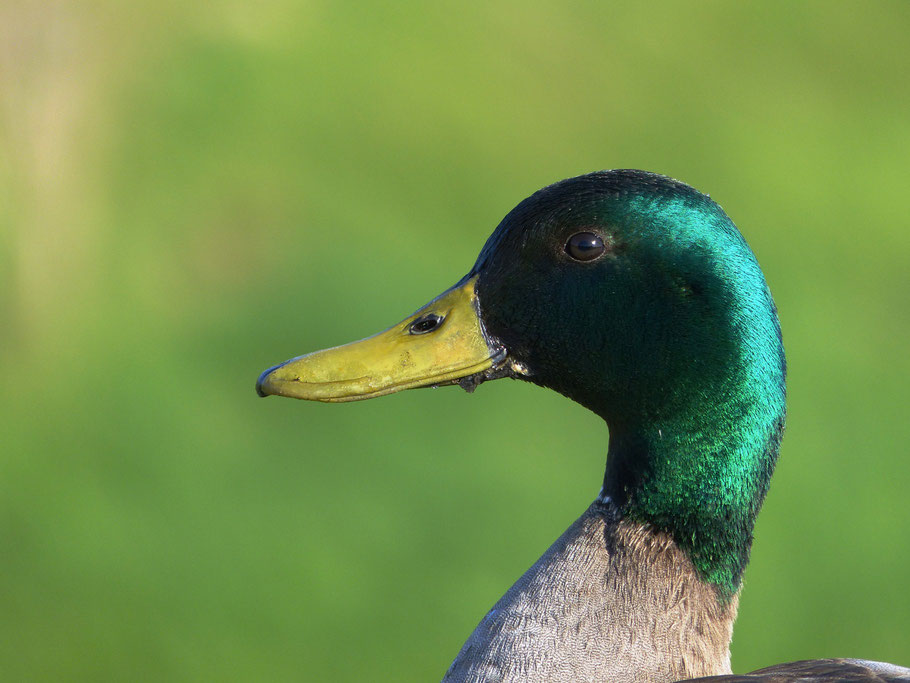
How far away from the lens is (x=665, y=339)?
4.26ft

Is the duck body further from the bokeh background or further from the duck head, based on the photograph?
the bokeh background

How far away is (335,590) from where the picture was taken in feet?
10.2

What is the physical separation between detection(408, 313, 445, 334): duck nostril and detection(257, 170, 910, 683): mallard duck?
0.14ft

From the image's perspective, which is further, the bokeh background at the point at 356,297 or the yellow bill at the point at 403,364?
the bokeh background at the point at 356,297

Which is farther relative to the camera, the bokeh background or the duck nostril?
the bokeh background

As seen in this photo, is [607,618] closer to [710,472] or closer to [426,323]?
[710,472]

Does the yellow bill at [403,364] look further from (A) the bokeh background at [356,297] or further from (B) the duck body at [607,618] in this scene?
(A) the bokeh background at [356,297]

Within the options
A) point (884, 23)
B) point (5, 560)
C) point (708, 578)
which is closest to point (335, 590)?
point (5, 560)

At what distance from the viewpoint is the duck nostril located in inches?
55.0

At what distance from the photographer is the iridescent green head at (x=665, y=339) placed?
128 centimetres

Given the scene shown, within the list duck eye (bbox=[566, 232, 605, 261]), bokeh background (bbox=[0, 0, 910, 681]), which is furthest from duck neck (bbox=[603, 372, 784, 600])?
bokeh background (bbox=[0, 0, 910, 681])

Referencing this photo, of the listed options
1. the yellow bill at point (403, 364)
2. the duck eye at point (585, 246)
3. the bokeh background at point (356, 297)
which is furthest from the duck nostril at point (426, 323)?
the bokeh background at point (356, 297)

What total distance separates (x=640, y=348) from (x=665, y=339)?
3 centimetres

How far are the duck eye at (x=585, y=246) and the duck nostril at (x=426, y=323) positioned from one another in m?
0.17
